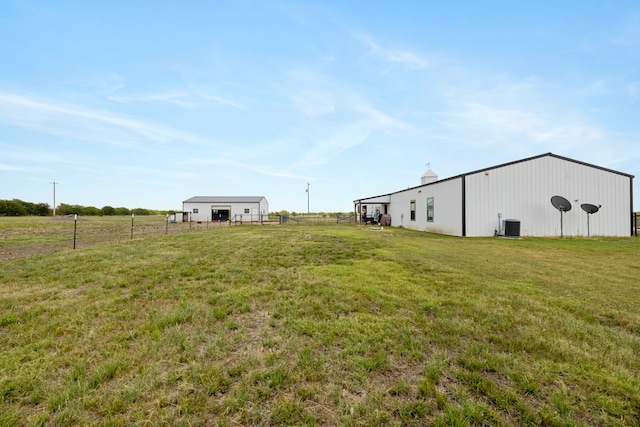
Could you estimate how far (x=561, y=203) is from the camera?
13602 millimetres

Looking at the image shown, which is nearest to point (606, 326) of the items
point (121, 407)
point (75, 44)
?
point (121, 407)

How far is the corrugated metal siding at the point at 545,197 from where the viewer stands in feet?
45.3

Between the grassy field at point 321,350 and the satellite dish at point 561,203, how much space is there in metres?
10.5

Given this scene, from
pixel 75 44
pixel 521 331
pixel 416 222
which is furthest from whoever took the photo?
pixel 416 222

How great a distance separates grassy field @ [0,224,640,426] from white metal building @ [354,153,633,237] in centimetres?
905

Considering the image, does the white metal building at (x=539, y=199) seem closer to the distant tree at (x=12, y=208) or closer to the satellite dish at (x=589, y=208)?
the satellite dish at (x=589, y=208)

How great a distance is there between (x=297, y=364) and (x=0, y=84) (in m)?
22.4

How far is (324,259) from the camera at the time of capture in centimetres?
731

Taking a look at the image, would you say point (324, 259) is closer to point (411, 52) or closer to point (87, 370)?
point (87, 370)

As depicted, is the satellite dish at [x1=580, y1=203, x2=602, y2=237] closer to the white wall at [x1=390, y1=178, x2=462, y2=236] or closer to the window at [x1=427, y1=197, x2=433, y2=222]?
the white wall at [x1=390, y1=178, x2=462, y2=236]

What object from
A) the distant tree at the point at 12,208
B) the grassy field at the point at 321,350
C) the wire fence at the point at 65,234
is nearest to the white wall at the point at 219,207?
the wire fence at the point at 65,234

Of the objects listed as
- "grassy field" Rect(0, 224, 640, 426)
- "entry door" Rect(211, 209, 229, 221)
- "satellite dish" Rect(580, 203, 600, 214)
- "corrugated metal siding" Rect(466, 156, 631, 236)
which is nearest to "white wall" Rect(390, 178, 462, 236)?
"corrugated metal siding" Rect(466, 156, 631, 236)

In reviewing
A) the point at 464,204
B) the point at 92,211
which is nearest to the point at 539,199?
the point at 464,204

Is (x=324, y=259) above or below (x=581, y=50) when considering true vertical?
below
